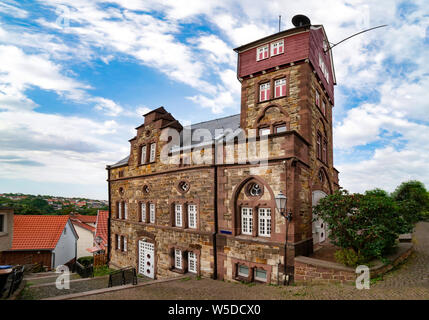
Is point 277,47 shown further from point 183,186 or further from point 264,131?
point 183,186

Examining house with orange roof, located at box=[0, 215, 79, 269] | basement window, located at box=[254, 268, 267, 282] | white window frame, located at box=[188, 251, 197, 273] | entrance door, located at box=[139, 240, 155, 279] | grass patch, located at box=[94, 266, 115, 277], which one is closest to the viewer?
basement window, located at box=[254, 268, 267, 282]

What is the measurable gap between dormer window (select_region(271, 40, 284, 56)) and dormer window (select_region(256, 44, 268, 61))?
17.6 inches

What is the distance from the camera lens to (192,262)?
14953 millimetres

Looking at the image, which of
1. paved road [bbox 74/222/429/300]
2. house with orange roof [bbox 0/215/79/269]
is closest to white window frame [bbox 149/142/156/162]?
paved road [bbox 74/222/429/300]

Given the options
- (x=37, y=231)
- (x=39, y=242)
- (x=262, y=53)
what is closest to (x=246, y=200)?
(x=262, y=53)

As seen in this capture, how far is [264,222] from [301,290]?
3452mm

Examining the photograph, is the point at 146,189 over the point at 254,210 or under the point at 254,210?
over

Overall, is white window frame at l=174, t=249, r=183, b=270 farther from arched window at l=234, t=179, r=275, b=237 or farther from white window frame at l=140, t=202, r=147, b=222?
arched window at l=234, t=179, r=275, b=237

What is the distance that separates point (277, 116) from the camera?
15.5 metres

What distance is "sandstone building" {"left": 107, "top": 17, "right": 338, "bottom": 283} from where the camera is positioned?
1220cm

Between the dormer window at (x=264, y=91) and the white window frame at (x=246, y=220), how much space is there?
7.38m

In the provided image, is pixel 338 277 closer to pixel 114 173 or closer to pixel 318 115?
pixel 318 115
